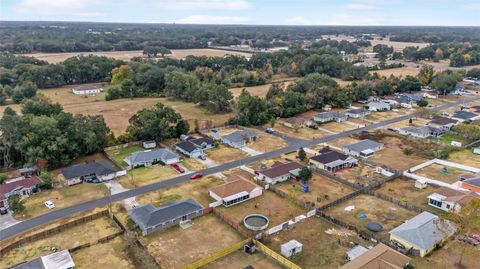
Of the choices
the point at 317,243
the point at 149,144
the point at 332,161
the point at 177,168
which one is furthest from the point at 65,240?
the point at 332,161

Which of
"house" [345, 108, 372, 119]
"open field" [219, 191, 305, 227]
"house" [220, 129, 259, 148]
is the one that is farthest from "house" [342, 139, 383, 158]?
"open field" [219, 191, 305, 227]

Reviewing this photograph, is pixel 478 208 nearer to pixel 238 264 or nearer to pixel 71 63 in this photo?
pixel 238 264

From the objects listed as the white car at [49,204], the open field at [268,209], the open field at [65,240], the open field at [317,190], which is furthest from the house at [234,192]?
the white car at [49,204]

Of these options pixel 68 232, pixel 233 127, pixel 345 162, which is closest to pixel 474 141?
pixel 345 162

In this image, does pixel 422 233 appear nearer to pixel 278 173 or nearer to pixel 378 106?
pixel 278 173

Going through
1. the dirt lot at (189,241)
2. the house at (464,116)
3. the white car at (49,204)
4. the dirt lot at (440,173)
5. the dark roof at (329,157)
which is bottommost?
the white car at (49,204)

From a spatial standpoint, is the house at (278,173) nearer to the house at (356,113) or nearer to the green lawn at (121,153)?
the green lawn at (121,153)
